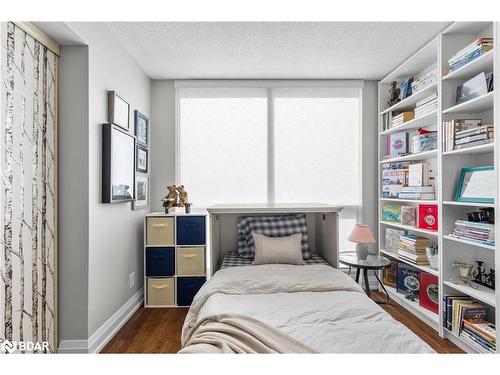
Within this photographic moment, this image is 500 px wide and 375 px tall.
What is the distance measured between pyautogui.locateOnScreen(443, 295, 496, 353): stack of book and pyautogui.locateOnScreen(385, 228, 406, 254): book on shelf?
0.85 m

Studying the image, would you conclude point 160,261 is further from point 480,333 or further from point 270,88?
point 480,333

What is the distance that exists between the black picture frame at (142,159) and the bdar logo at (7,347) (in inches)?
68.2

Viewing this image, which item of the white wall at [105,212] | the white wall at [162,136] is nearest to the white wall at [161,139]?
the white wall at [162,136]

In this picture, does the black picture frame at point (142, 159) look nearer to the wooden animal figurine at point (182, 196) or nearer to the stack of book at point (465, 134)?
the wooden animal figurine at point (182, 196)

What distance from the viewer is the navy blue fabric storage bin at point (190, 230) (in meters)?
3.09

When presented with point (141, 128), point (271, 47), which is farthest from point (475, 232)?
point (141, 128)

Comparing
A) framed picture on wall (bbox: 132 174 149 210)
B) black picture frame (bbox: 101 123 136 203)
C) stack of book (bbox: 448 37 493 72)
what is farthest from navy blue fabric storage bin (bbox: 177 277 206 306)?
stack of book (bbox: 448 37 493 72)

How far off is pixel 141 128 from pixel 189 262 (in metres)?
1.54

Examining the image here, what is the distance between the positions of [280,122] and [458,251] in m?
2.21

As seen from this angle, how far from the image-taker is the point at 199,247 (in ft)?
10.2

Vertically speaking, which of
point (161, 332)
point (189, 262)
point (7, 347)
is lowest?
point (161, 332)

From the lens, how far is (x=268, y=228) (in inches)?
113

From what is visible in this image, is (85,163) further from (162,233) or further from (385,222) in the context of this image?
(385,222)

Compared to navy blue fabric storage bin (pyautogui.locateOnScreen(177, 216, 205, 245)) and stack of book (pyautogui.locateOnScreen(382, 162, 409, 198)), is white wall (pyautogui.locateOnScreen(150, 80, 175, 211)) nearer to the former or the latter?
navy blue fabric storage bin (pyautogui.locateOnScreen(177, 216, 205, 245))
